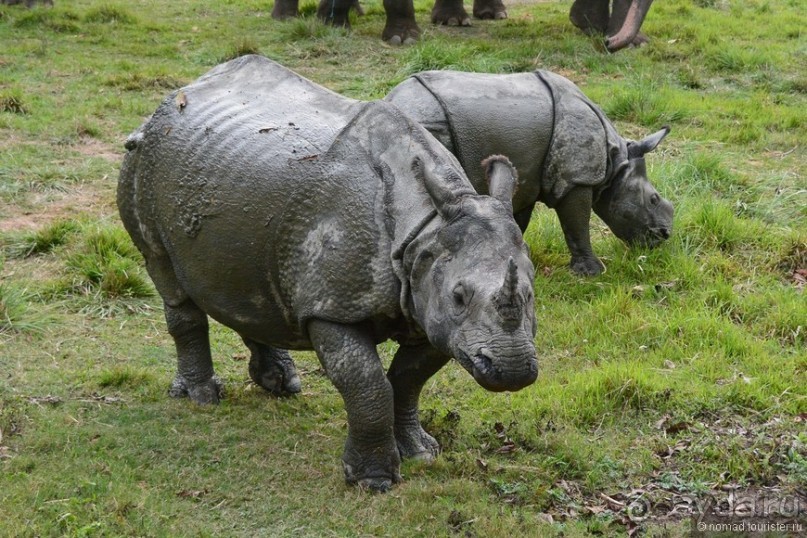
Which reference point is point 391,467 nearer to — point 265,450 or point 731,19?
point 265,450

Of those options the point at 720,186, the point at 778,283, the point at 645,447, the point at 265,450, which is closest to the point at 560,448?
the point at 645,447

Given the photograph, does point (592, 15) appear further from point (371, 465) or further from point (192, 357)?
point (371, 465)

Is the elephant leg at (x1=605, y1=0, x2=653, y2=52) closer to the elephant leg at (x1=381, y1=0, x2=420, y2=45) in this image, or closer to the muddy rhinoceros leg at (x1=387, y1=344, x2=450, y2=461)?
the elephant leg at (x1=381, y1=0, x2=420, y2=45)

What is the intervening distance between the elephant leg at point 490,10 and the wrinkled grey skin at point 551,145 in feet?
23.7

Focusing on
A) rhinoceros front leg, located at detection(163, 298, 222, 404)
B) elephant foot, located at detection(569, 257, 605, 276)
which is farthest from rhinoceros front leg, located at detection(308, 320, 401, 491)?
elephant foot, located at detection(569, 257, 605, 276)

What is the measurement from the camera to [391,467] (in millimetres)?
4980

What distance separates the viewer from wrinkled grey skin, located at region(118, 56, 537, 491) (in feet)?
14.0

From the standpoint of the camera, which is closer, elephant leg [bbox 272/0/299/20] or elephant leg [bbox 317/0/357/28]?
elephant leg [bbox 317/0/357/28]

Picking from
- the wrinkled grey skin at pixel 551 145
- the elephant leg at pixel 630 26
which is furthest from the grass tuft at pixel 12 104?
the elephant leg at pixel 630 26

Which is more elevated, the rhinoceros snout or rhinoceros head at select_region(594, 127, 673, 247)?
the rhinoceros snout

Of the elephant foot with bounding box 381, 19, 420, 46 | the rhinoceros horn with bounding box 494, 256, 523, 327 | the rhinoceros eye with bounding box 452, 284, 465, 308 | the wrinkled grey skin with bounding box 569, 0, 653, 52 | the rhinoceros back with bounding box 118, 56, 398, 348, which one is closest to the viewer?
the rhinoceros horn with bounding box 494, 256, 523, 327

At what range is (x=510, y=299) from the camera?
4.08 metres

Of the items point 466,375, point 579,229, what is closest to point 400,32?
point 579,229

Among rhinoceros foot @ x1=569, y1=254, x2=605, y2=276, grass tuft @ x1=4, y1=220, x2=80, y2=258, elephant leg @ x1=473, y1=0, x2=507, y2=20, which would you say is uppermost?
elephant leg @ x1=473, y1=0, x2=507, y2=20
